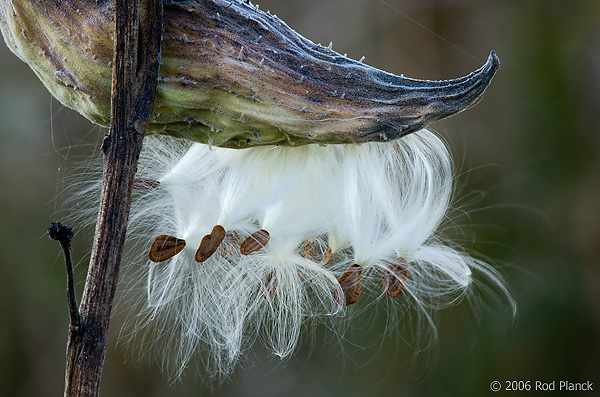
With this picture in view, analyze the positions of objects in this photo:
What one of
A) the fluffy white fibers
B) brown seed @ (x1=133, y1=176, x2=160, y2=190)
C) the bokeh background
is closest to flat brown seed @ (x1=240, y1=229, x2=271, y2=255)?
the fluffy white fibers

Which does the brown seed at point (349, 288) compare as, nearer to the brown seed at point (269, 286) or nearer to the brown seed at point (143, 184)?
the brown seed at point (269, 286)

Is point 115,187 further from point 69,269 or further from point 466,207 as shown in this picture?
point 466,207

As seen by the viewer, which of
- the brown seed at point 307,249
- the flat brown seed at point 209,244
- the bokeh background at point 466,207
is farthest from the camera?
the bokeh background at point 466,207

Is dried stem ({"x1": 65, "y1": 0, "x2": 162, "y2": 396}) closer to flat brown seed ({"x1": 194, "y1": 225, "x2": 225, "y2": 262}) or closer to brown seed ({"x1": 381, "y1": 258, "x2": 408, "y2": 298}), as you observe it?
flat brown seed ({"x1": 194, "y1": 225, "x2": 225, "y2": 262})

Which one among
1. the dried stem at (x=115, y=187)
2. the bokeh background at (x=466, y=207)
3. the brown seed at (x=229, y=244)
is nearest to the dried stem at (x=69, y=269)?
the dried stem at (x=115, y=187)

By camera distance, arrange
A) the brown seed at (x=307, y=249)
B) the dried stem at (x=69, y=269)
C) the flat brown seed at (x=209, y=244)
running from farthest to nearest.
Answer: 1. the brown seed at (x=307, y=249)
2. the flat brown seed at (x=209, y=244)
3. the dried stem at (x=69, y=269)

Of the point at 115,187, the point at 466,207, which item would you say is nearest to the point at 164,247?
the point at 115,187
